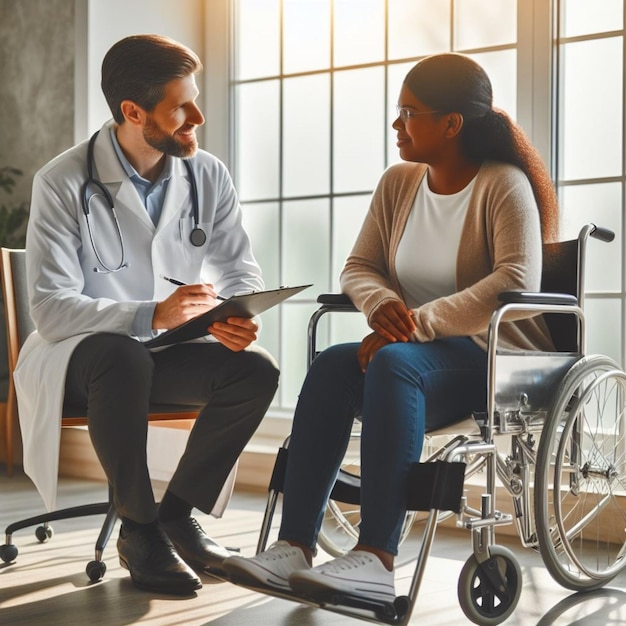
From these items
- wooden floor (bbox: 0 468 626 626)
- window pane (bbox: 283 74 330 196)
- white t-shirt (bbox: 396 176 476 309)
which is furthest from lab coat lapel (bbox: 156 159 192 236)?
window pane (bbox: 283 74 330 196)

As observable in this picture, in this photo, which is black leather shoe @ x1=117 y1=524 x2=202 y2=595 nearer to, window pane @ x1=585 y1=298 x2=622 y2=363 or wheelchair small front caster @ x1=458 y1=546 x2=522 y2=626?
wheelchair small front caster @ x1=458 y1=546 x2=522 y2=626

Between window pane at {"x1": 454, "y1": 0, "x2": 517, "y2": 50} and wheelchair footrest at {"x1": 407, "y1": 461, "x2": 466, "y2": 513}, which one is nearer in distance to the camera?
wheelchair footrest at {"x1": 407, "y1": 461, "x2": 466, "y2": 513}

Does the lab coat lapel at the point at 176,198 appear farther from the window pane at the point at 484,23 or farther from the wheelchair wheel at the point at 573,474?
the window pane at the point at 484,23

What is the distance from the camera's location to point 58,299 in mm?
2074

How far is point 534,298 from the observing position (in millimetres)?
1792

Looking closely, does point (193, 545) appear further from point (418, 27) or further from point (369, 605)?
point (418, 27)

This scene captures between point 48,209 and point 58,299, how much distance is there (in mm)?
215

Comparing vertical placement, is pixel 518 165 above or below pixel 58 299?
above

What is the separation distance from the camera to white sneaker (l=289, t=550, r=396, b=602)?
155 centimetres

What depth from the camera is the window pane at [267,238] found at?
11.7ft

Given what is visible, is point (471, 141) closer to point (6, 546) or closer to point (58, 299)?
point (58, 299)

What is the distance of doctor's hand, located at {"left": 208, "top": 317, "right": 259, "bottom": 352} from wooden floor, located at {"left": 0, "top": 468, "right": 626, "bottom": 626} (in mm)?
503

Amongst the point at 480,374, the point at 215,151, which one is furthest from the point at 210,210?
the point at 215,151

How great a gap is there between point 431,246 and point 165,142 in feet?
2.24
